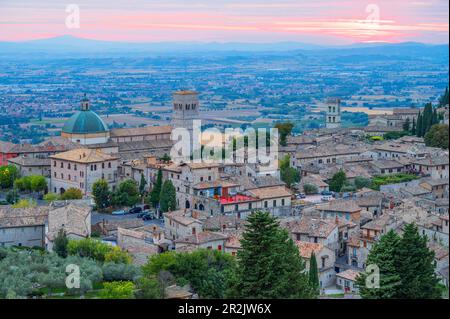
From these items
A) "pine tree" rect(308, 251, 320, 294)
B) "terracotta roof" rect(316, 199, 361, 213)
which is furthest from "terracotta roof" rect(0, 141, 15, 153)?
"pine tree" rect(308, 251, 320, 294)

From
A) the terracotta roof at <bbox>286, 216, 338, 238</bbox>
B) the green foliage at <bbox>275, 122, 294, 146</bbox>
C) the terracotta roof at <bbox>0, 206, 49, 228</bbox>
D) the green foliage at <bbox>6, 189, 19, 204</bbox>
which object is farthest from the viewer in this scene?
the green foliage at <bbox>275, 122, 294, 146</bbox>

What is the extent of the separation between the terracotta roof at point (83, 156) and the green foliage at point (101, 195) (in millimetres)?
2864

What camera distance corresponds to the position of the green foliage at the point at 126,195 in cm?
2702

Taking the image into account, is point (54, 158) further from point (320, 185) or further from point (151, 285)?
point (151, 285)

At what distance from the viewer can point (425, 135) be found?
35062 mm

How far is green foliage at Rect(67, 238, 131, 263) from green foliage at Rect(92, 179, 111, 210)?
6.82 meters

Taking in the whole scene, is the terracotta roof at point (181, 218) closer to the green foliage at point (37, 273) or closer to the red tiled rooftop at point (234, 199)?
the red tiled rooftop at point (234, 199)

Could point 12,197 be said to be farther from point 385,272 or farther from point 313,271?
point 385,272

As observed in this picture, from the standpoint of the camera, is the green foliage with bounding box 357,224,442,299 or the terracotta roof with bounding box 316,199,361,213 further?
the terracotta roof with bounding box 316,199,361,213

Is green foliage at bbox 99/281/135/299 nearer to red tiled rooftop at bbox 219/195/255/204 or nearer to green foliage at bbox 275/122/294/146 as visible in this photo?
red tiled rooftop at bbox 219/195/255/204

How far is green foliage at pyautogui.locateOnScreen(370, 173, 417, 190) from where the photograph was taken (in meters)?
29.0

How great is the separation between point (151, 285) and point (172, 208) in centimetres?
1144
